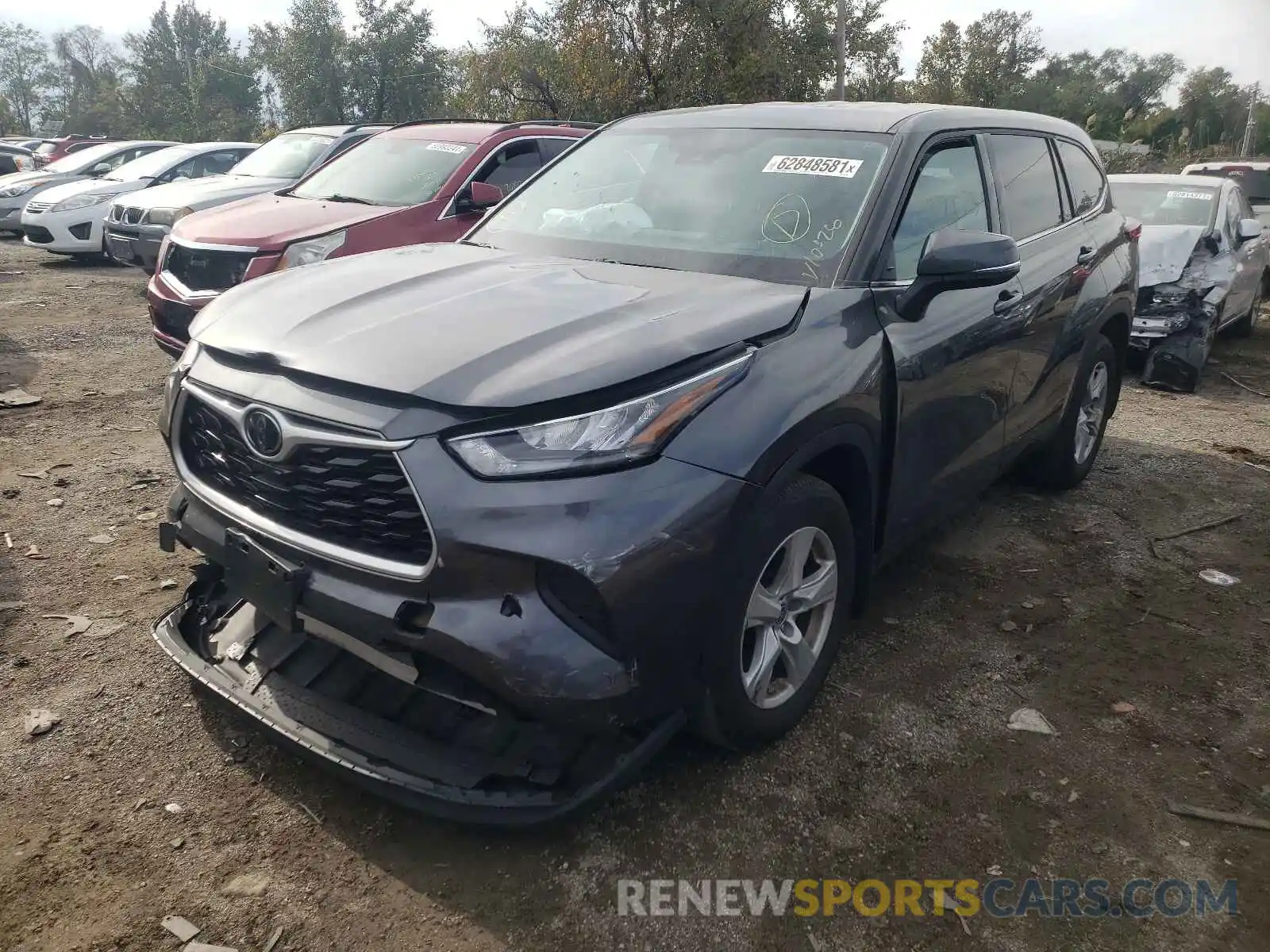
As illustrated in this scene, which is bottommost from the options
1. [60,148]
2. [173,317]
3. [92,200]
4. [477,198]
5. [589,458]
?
[173,317]

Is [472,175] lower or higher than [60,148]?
lower

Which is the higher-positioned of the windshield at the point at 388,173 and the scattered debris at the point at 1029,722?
the windshield at the point at 388,173

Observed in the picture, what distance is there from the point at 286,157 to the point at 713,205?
321 inches

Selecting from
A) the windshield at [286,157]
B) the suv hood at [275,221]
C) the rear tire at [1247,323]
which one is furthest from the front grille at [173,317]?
the rear tire at [1247,323]

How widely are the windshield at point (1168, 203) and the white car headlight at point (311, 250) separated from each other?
6.76m

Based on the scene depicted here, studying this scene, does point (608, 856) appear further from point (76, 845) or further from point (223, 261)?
point (223, 261)

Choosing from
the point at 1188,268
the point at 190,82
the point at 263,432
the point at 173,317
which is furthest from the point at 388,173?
the point at 190,82

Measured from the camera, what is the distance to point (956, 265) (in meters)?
2.91

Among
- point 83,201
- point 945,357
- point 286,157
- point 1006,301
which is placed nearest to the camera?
point 945,357

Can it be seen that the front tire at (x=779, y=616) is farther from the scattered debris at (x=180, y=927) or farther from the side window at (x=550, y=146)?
the side window at (x=550, y=146)

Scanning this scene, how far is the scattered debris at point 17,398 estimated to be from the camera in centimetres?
618

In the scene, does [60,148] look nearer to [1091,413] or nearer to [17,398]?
[17,398]

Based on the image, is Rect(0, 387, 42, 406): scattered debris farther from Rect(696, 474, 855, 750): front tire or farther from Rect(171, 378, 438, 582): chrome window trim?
Rect(696, 474, 855, 750): front tire

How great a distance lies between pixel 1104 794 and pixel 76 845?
276cm
